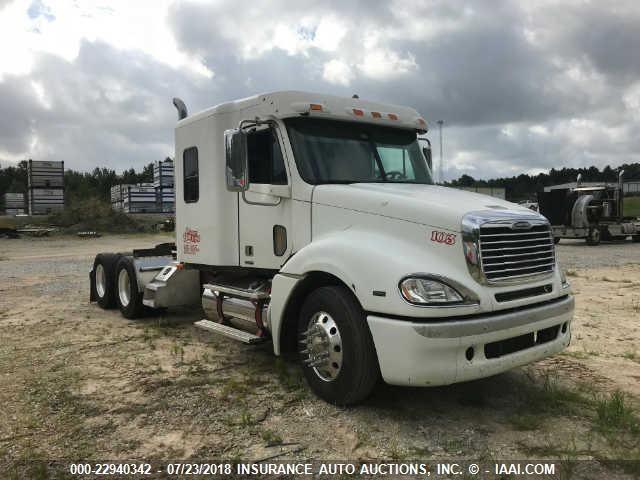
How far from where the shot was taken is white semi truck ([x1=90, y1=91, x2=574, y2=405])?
3930 millimetres

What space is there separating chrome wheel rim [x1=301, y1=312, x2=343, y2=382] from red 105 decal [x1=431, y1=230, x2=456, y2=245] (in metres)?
1.05

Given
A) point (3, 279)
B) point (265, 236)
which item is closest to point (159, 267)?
point (265, 236)

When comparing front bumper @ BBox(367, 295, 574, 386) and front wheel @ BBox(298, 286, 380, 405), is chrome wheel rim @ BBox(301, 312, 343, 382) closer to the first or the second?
front wheel @ BBox(298, 286, 380, 405)

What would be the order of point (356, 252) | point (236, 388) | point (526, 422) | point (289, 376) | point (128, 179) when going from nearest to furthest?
1. point (526, 422)
2. point (356, 252)
3. point (236, 388)
4. point (289, 376)
5. point (128, 179)

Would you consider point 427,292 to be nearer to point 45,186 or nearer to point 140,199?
point 140,199

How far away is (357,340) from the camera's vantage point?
4164mm

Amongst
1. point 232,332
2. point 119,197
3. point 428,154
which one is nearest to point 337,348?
point 232,332

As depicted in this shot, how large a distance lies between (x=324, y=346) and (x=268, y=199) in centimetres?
185

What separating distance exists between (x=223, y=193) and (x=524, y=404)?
153 inches

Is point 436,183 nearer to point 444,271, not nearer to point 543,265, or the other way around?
point 543,265

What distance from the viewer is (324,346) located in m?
4.49

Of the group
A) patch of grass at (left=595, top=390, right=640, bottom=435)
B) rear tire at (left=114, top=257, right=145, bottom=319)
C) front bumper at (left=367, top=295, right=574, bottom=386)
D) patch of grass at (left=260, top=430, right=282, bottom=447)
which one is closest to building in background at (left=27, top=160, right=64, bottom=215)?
rear tire at (left=114, top=257, right=145, bottom=319)

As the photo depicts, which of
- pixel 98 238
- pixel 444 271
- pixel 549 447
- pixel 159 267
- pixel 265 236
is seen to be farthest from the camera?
pixel 98 238

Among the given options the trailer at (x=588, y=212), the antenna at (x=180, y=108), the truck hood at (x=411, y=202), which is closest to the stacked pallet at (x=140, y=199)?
the trailer at (x=588, y=212)
